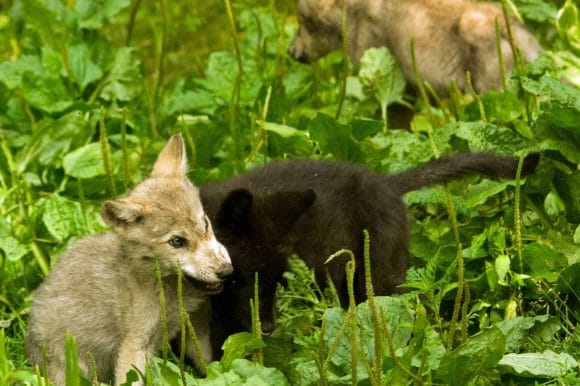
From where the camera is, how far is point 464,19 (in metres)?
7.32

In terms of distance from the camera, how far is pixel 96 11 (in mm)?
7457

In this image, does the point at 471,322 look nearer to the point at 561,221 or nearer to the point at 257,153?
the point at 561,221

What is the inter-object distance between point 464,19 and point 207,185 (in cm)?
270

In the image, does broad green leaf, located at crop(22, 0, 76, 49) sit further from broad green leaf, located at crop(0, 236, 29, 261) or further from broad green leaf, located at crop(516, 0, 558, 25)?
broad green leaf, located at crop(516, 0, 558, 25)

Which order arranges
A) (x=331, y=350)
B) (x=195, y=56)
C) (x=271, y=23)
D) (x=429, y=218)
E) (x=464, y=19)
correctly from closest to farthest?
(x=331, y=350) → (x=429, y=218) → (x=464, y=19) → (x=271, y=23) → (x=195, y=56)

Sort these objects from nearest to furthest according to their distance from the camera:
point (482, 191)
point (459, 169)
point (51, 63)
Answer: point (459, 169) → point (482, 191) → point (51, 63)

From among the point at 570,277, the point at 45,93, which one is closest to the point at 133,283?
the point at 570,277

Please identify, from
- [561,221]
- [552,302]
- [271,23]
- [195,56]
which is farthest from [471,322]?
[195,56]

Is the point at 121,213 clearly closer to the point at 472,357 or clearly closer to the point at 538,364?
the point at 472,357

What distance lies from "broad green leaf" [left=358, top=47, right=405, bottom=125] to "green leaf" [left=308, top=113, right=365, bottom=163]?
Result: 4.04 ft

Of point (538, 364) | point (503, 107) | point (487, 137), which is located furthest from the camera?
point (503, 107)

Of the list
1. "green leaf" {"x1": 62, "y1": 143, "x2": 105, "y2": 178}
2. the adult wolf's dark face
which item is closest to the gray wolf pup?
"green leaf" {"x1": 62, "y1": 143, "x2": 105, "y2": 178}

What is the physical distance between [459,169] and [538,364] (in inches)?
41.4

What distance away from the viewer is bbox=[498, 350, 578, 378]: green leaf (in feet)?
14.3
